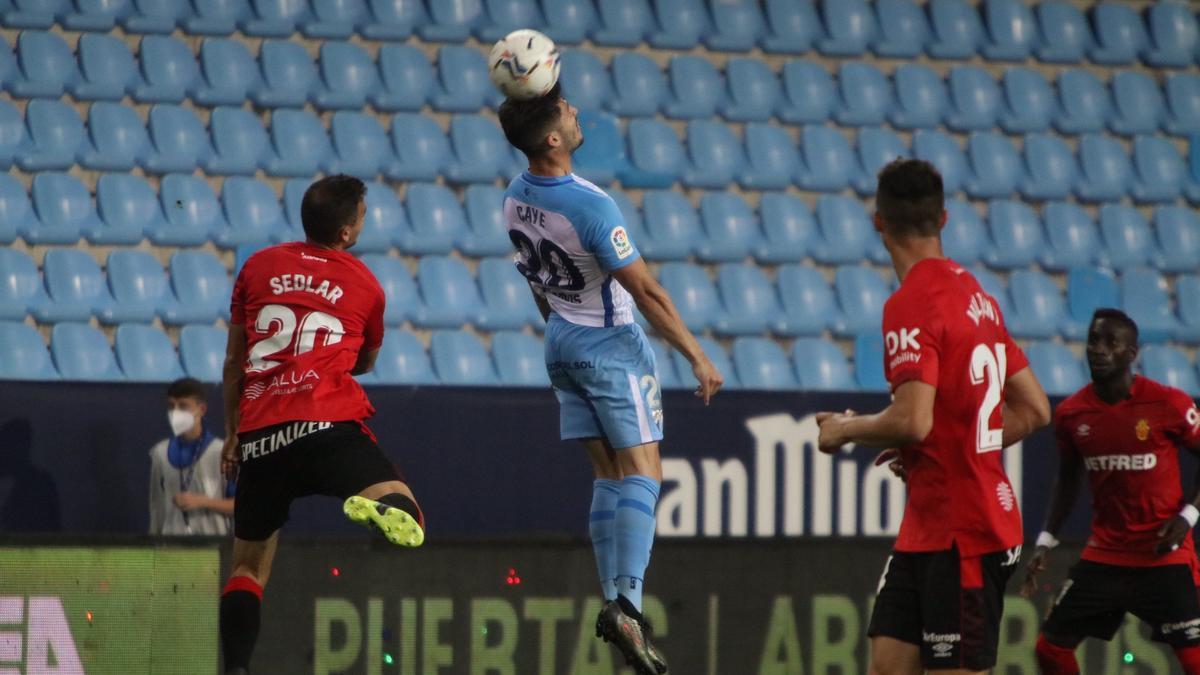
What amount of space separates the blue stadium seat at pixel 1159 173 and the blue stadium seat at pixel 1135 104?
5.1 inches

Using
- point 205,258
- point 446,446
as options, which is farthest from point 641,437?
point 205,258

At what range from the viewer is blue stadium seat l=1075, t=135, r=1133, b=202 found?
13805 millimetres

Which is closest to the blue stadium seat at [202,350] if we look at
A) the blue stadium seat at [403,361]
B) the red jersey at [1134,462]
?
the blue stadium seat at [403,361]

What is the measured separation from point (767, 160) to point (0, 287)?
5603 mm

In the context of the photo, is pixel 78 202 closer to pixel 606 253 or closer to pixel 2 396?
pixel 2 396

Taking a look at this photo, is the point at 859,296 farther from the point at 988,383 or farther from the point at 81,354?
the point at 988,383

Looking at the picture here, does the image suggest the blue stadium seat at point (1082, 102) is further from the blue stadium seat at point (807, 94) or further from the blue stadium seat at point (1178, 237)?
the blue stadium seat at point (807, 94)

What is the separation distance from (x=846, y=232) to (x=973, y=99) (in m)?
1.87

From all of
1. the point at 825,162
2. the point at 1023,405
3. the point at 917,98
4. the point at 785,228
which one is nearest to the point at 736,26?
the point at 825,162

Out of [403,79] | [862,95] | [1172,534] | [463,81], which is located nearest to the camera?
[1172,534]

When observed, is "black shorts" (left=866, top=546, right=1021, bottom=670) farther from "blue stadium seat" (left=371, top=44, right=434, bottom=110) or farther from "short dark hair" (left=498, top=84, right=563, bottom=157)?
"blue stadium seat" (left=371, top=44, right=434, bottom=110)

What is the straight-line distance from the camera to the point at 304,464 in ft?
20.6

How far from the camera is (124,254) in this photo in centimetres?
1123

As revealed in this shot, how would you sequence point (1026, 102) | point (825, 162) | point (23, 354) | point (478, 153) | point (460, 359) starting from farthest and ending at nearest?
1. point (1026, 102)
2. point (825, 162)
3. point (478, 153)
4. point (460, 359)
5. point (23, 354)
